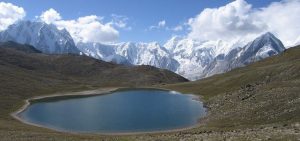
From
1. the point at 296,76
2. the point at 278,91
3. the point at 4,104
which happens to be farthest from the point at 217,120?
the point at 4,104

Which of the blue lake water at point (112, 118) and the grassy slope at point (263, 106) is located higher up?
the grassy slope at point (263, 106)

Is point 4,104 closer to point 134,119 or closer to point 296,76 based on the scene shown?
point 134,119

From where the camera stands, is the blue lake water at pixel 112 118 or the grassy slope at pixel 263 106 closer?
the grassy slope at pixel 263 106

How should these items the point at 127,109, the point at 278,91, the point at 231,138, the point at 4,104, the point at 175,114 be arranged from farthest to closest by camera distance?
the point at 4,104 → the point at 127,109 → the point at 175,114 → the point at 278,91 → the point at 231,138

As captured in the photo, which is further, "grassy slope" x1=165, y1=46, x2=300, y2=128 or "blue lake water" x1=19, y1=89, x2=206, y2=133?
"blue lake water" x1=19, y1=89, x2=206, y2=133

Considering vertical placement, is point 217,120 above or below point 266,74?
below

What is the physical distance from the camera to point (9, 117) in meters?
123

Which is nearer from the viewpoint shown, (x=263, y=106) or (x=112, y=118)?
(x=263, y=106)

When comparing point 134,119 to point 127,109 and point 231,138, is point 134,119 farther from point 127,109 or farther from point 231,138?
point 231,138

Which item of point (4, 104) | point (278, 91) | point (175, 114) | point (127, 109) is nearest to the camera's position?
point (278, 91)

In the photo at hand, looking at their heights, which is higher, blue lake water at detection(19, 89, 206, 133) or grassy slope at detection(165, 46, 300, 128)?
grassy slope at detection(165, 46, 300, 128)

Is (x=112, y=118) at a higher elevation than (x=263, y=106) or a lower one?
lower

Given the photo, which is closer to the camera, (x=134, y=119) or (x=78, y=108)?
(x=134, y=119)

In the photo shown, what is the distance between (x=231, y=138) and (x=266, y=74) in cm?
11328
